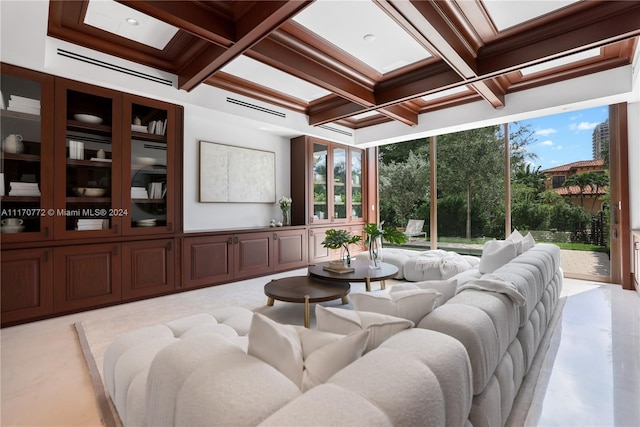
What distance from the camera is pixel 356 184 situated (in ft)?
23.1

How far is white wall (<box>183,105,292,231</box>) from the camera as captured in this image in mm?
4789

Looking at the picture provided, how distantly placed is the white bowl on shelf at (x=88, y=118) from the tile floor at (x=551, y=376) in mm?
2110

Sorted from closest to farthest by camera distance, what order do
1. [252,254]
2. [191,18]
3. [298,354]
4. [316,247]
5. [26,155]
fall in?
[298,354], [191,18], [26,155], [252,254], [316,247]

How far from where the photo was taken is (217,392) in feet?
2.51

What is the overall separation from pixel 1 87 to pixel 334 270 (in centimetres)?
377

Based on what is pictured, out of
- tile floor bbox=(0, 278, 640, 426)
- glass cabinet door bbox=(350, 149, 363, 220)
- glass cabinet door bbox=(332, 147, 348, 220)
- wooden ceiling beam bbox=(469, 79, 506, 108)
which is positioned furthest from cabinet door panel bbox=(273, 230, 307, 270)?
wooden ceiling beam bbox=(469, 79, 506, 108)

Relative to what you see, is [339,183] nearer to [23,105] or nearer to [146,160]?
[146,160]

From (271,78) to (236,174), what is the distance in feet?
5.76

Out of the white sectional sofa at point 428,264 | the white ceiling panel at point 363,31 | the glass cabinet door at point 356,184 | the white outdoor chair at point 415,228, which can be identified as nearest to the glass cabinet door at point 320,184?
the glass cabinet door at point 356,184

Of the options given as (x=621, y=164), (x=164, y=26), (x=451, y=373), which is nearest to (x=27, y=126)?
(x=164, y=26)

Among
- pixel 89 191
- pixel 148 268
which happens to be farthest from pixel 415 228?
pixel 89 191

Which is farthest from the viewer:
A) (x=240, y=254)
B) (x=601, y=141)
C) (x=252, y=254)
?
(x=252, y=254)

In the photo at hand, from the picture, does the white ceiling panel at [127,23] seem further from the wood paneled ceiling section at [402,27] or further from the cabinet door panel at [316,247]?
the cabinet door panel at [316,247]

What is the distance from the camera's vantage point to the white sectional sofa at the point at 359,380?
0.70m
